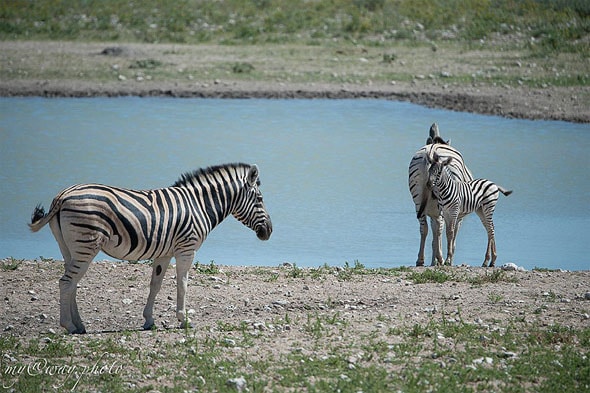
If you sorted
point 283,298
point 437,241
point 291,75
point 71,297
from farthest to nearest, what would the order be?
point 291,75 < point 437,241 < point 283,298 < point 71,297

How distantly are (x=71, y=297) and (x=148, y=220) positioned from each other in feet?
3.03

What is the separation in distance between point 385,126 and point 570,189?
518 cm

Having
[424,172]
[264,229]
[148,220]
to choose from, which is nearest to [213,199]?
[264,229]

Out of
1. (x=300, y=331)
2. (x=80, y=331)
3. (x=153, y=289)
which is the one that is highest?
(x=153, y=289)

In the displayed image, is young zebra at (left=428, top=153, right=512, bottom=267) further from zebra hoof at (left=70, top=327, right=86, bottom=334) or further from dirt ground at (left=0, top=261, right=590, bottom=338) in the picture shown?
zebra hoof at (left=70, top=327, right=86, bottom=334)

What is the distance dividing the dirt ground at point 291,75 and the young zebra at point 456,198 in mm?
9223

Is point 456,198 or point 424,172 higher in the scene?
point 424,172

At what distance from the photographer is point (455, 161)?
12.6 m

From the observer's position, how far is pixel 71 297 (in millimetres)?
8617

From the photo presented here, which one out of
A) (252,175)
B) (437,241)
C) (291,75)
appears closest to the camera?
(252,175)

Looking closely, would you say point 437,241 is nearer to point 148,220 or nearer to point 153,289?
point 153,289

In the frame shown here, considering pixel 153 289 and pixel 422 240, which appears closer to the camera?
pixel 153 289

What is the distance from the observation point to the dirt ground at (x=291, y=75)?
22.2m

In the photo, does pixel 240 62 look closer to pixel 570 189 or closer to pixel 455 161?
pixel 570 189
